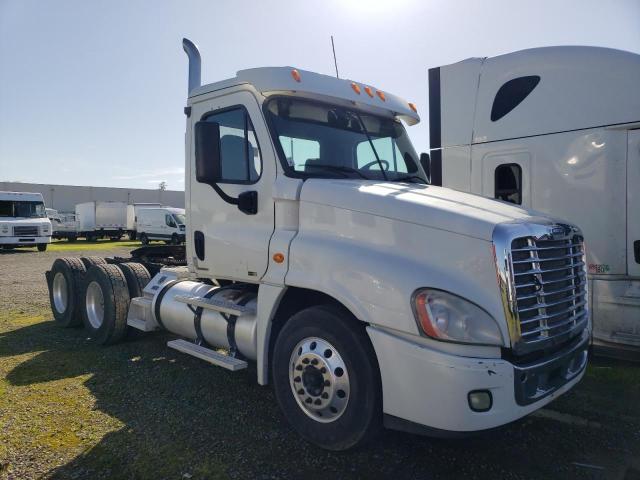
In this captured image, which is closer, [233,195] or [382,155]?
[233,195]

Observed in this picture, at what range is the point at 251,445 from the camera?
3820mm

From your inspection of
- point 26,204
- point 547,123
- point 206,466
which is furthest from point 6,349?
point 26,204

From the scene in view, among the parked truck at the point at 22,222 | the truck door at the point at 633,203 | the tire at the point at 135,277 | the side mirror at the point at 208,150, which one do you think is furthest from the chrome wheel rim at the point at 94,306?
the parked truck at the point at 22,222

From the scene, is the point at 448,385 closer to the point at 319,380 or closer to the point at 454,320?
the point at 454,320

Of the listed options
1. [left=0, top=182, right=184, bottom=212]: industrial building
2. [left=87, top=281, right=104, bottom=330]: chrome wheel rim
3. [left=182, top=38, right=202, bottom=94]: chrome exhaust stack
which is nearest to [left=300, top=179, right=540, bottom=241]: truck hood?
[left=182, top=38, right=202, bottom=94]: chrome exhaust stack

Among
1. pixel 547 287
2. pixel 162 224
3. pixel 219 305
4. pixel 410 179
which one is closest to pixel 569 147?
pixel 410 179

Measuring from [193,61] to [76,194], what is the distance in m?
56.2

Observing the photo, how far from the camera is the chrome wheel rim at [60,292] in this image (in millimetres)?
7777

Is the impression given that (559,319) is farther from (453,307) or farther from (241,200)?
(241,200)

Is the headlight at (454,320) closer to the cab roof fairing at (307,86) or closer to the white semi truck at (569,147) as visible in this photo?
the cab roof fairing at (307,86)

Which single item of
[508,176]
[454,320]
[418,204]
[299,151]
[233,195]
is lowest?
[454,320]

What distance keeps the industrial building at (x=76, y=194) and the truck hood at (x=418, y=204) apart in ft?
183

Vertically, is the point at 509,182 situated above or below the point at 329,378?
above

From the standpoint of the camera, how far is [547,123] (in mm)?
5566
